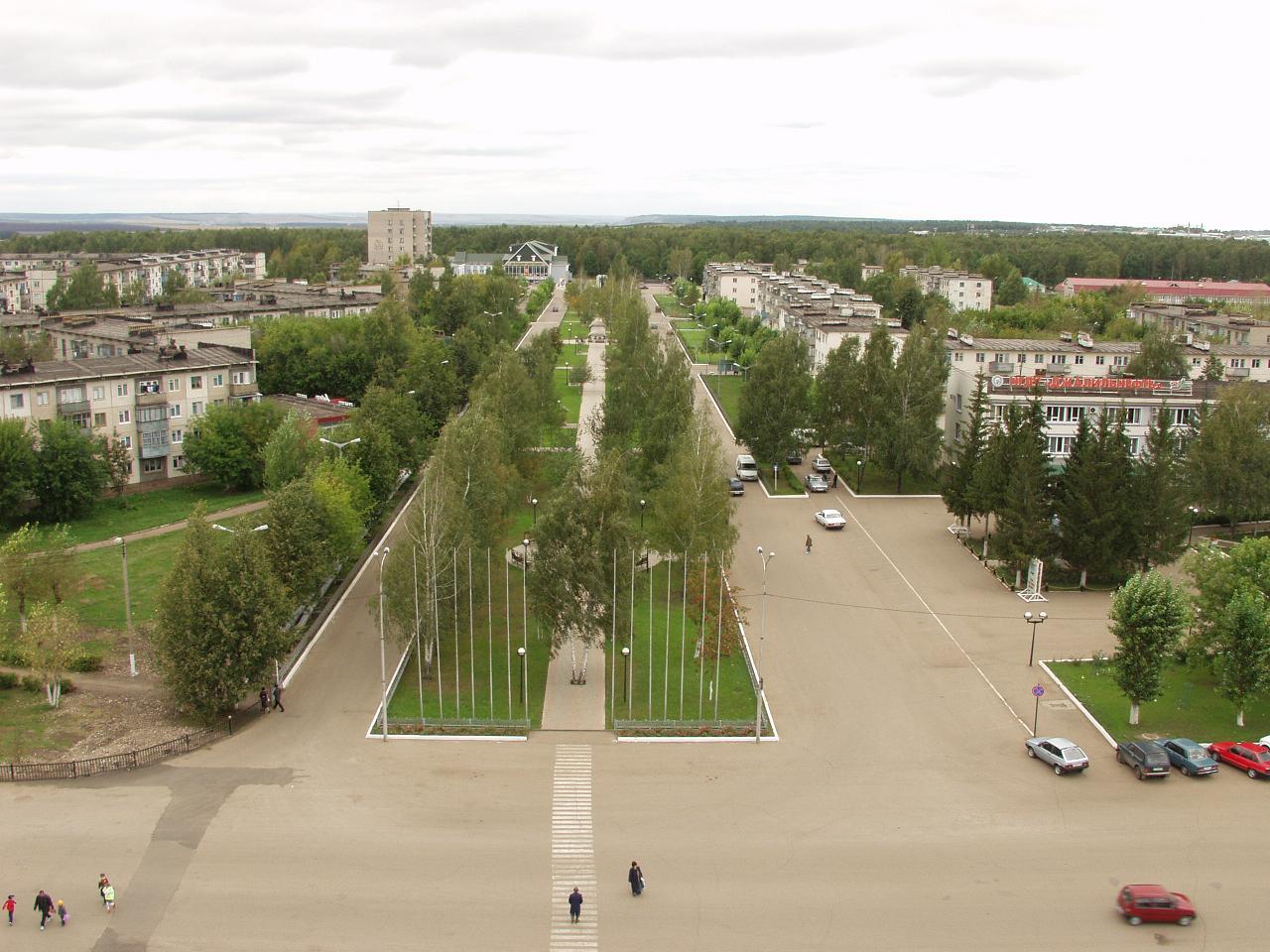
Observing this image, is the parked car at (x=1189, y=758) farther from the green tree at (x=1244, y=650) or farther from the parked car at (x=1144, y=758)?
the green tree at (x=1244, y=650)

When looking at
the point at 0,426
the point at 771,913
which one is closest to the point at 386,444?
the point at 0,426

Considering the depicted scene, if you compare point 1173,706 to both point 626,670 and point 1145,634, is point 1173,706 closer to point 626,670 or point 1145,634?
point 1145,634

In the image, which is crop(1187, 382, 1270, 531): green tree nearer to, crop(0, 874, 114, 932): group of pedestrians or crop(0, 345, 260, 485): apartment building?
crop(0, 874, 114, 932): group of pedestrians

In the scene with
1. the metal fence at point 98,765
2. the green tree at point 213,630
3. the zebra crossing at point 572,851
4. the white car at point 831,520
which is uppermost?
the green tree at point 213,630

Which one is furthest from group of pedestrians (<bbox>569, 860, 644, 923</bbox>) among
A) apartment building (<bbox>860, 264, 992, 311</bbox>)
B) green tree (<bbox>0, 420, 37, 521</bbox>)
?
apartment building (<bbox>860, 264, 992, 311</bbox>)

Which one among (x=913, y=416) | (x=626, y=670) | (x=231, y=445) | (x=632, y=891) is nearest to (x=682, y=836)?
(x=632, y=891)

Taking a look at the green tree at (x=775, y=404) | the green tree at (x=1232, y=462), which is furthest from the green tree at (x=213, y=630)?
the green tree at (x=1232, y=462)

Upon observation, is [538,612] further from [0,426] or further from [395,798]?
[0,426]
